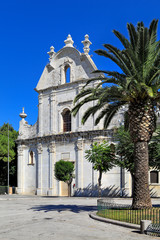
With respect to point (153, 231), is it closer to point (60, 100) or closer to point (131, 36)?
point (131, 36)

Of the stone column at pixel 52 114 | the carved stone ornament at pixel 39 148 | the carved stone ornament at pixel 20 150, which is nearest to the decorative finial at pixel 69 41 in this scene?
the stone column at pixel 52 114

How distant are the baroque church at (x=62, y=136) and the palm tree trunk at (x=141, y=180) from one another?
17.8 m

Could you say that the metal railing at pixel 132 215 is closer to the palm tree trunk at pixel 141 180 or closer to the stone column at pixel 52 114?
the palm tree trunk at pixel 141 180

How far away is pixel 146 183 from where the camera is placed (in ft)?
50.5

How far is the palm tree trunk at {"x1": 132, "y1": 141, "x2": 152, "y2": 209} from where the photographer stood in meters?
15.2

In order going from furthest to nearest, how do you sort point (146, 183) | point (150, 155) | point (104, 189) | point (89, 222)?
point (104, 189) < point (150, 155) < point (146, 183) < point (89, 222)

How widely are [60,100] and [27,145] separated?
Answer: 782 centimetres

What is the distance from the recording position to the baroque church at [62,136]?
3500 centimetres

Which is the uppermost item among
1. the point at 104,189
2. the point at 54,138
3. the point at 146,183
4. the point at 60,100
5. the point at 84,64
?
the point at 84,64

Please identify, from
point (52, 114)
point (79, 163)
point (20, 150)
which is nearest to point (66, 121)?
point (52, 114)

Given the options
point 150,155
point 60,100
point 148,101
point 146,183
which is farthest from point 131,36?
point 60,100

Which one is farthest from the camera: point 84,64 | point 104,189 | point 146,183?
point 84,64

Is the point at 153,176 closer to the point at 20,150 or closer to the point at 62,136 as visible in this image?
the point at 62,136

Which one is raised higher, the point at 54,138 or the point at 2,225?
the point at 54,138
